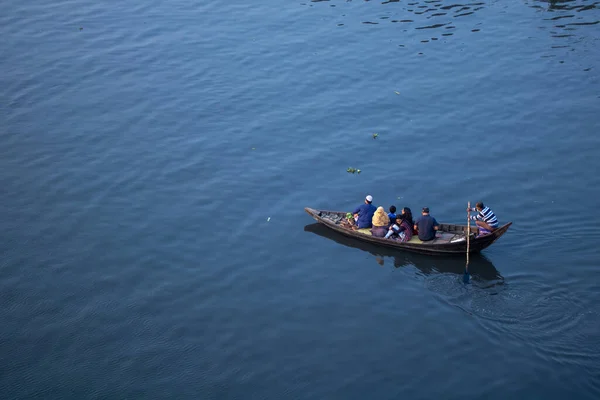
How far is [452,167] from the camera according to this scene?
87.7ft

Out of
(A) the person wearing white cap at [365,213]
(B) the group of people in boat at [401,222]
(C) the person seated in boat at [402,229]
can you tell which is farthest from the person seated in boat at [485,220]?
(A) the person wearing white cap at [365,213]

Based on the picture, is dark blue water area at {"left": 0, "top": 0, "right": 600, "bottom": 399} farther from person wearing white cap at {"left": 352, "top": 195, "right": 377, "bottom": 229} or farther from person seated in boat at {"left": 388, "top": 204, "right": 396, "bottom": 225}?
person seated in boat at {"left": 388, "top": 204, "right": 396, "bottom": 225}

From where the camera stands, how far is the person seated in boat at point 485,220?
2198cm

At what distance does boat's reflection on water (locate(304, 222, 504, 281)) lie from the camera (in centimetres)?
2147

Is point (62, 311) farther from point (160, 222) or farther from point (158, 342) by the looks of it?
point (160, 222)

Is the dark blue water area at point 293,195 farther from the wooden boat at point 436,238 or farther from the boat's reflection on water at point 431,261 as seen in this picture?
the wooden boat at point 436,238

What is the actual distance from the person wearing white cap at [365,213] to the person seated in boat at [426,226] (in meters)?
1.82

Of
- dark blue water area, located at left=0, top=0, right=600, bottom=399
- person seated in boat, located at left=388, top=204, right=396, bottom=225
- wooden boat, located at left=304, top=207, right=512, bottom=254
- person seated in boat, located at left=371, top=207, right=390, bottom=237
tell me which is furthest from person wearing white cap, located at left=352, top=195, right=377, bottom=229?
dark blue water area, located at left=0, top=0, right=600, bottom=399

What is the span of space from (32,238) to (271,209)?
8844 mm

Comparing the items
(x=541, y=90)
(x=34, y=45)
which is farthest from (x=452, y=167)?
(x=34, y=45)

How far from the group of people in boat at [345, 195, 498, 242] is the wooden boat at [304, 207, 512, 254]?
0.20 metres

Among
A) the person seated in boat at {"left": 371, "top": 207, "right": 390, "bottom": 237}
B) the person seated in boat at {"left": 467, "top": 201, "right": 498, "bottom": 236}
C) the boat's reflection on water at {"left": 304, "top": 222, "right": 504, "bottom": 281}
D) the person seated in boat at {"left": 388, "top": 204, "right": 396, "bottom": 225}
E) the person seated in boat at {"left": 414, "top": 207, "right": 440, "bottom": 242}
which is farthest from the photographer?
the person seated in boat at {"left": 388, "top": 204, "right": 396, "bottom": 225}

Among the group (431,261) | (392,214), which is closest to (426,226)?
(431,261)

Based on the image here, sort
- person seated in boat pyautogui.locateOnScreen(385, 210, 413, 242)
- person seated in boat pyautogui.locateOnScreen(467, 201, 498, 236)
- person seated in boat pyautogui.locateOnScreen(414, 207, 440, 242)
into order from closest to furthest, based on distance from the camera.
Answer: person seated in boat pyautogui.locateOnScreen(467, 201, 498, 236) → person seated in boat pyautogui.locateOnScreen(414, 207, 440, 242) → person seated in boat pyautogui.locateOnScreen(385, 210, 413, 242)
